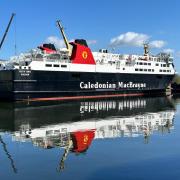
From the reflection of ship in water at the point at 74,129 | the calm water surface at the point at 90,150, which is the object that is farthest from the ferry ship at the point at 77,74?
the calm water surface at the point at 90,150

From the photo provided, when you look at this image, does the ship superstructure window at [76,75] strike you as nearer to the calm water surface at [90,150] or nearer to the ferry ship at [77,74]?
the ferry ship at [77,74]

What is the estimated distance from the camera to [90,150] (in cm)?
1502

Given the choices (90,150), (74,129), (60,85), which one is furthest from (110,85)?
(90,150)

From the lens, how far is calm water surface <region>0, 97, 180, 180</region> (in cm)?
1164

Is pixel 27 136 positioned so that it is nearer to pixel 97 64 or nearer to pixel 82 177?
pixel 82 177

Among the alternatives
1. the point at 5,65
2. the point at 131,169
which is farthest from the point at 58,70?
the point at 131,169

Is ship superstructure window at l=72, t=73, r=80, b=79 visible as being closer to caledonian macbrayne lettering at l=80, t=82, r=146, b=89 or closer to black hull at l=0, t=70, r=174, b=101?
black hull at l=0, t=70, r=174, b=101

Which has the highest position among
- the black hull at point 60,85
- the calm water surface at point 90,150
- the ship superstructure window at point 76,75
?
the ship superstructure window at point 76,75

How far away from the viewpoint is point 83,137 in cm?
1792

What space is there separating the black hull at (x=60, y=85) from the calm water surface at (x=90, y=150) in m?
17.9

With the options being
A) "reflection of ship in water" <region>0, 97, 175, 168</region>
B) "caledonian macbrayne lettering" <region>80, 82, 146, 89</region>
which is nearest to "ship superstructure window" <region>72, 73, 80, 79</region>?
"caledonian macbrayne lettering" <region>80, 82, 146, 89</region>

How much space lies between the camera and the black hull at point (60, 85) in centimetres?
4194

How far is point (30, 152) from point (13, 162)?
1.73m

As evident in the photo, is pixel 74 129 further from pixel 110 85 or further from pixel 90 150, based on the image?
pixel 110 85
